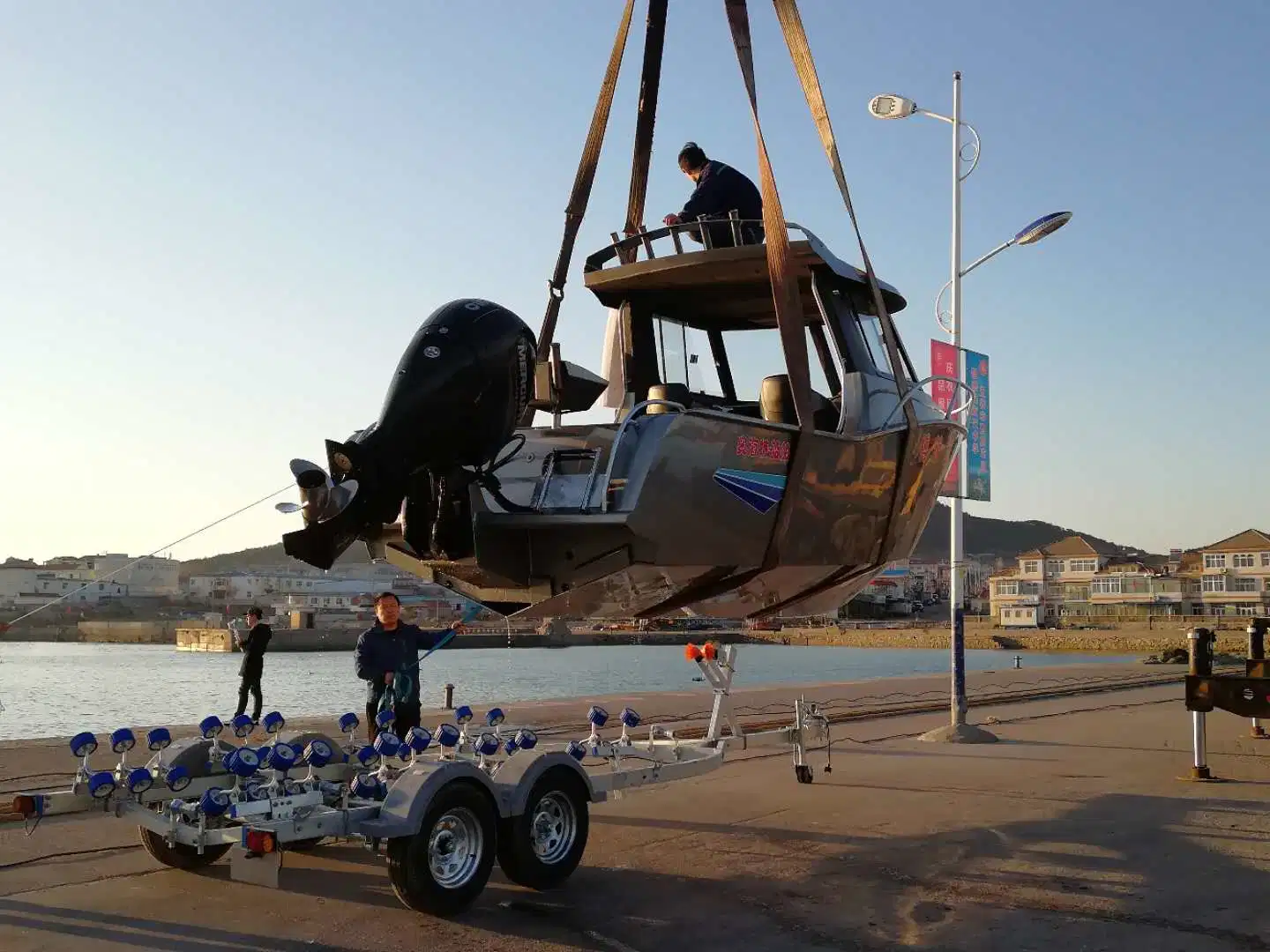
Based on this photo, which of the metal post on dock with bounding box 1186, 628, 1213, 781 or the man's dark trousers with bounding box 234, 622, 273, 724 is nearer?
the metal post on dock with bounding box 1186, 628, 1213, 781

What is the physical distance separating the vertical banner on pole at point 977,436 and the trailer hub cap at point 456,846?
11.1m

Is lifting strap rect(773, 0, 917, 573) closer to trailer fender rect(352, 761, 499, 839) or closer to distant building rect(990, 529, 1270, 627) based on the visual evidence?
trailer fender rect(352, 761, 499, 839)

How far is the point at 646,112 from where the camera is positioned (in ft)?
33.8

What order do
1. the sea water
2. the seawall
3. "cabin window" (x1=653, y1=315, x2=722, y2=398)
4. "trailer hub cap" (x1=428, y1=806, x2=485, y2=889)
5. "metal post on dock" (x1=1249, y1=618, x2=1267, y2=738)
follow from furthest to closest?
the seawall, the sea water, "metal post on dock" (x1=1249, y1=618, x2=1267, y2=738), "cabin window" (x1=653, y1=315, x2=722, y2=398), "trailer hub cap" (x1=428, y1=806, x2=485, y2=889)

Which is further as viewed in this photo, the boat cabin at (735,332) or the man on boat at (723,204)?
the man on boat at (723,204)

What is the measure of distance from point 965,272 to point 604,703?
31.3 ft

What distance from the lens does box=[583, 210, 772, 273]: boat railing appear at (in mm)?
9352

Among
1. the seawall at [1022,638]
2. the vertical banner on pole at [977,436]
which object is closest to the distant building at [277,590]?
the seawall at [1022,638]

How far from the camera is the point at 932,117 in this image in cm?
1834

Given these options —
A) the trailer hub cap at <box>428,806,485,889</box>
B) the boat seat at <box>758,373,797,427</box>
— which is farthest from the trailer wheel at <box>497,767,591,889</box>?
the boat seat at <box>758,373,797,427</box>

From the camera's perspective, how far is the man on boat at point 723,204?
951cm

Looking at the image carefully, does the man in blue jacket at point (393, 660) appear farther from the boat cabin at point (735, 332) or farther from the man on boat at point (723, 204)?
the man on boat at point (723, 204)

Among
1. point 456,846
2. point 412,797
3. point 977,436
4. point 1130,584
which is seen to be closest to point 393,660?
point 456,846

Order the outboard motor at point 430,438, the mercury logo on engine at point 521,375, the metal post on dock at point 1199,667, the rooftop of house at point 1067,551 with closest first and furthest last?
the outboard motor at point 430,438 < the mercury logo on engine at point 521,375 < the metal post on dock at point 1199,667 < the rooftop of house at point 1067,551
